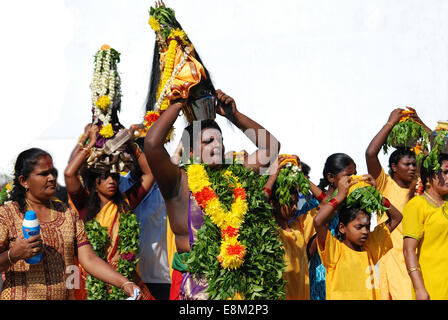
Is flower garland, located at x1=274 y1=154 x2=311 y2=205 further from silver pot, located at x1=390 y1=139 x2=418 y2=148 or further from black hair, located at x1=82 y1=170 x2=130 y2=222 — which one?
black hair, located at x1=82 y1=170 x2=130 y2=222

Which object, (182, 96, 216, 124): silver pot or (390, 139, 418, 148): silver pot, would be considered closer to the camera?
(182, 96, 216, 124): silver pot

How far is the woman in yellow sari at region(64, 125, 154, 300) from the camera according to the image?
5.45 meters

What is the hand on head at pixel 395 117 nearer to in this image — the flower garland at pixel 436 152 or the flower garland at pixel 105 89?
the flower garland at pixel 436 152

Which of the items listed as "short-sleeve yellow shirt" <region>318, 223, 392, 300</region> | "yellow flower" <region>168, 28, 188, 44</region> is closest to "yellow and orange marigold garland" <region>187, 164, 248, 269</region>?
"yellow flower" <region>168, 28, 188, 44</region>

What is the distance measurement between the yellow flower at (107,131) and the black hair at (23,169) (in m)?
1.18

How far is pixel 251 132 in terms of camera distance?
4.79m

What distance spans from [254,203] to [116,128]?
1899mm

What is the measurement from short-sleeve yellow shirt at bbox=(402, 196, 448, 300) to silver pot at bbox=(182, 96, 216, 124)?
1719mm

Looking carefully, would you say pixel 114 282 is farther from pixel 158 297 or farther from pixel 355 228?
pixel 158 297

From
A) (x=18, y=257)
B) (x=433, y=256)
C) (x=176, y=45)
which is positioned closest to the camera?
(x=18, y=257)

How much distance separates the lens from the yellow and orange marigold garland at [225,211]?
13.1 ft

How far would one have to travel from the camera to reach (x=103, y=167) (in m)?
5.52
